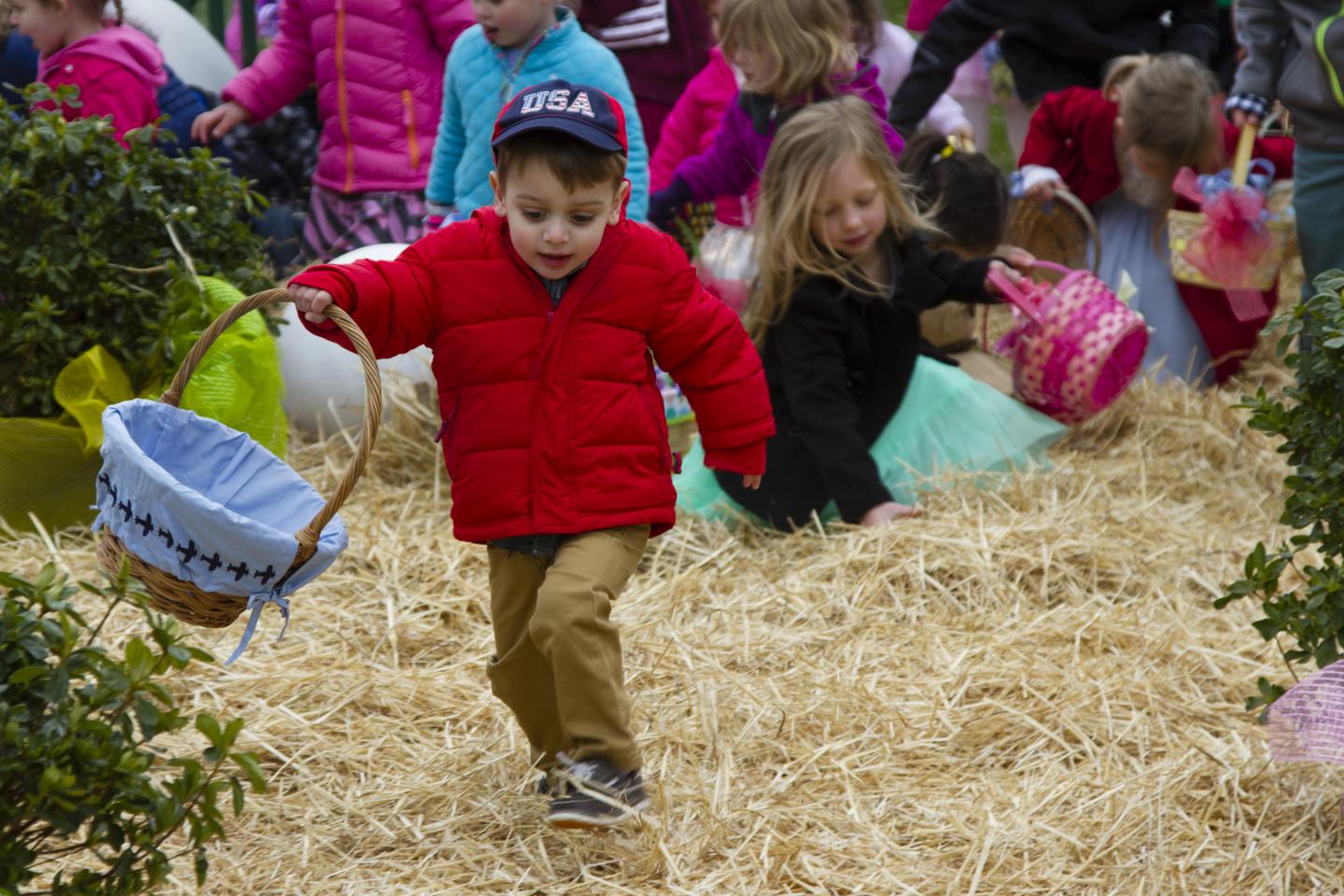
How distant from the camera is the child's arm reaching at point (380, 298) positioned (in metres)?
2.80

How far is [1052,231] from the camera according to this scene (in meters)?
6.47

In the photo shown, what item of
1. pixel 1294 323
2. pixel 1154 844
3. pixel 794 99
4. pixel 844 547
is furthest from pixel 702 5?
A: pixel 1154 844

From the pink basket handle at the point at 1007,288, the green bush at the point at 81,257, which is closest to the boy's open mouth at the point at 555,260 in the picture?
the green bush at the point at 81,257

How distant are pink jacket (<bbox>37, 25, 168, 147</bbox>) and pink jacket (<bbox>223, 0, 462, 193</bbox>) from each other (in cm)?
67

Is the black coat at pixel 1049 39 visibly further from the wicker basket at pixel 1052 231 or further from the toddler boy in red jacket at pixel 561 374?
the toddler boy in red jacket at pixel 561 374

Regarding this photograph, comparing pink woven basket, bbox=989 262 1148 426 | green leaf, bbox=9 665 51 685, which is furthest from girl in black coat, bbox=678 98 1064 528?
green leaf, bbox=9 665 51 685

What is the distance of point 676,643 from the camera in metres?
4.01

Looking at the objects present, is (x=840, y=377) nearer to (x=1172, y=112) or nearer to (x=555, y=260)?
(x=555, y=260)

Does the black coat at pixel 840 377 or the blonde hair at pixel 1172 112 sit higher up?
the blonde hair at pixel 1172 112

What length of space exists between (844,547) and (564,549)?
170 cm

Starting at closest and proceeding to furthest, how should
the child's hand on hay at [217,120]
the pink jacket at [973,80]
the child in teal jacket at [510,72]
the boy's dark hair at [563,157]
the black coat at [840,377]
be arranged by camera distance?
the boy's dark hair at [563,157] → the black coat at [840,377] → the child in teal jacket at [510,72] → the child's hand on hay at [217,120] → the pink jacket at [973,80]

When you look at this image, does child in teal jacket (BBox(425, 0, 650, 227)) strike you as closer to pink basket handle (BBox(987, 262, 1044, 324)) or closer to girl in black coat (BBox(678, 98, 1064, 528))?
girl in black coat (BBox(678, 98, 1064, 528))

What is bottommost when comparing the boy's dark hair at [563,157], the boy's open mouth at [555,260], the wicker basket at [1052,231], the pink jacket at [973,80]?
the wicker basket at [1052,231]

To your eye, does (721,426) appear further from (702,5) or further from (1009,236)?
(702,5)
